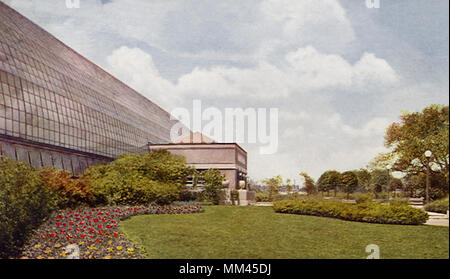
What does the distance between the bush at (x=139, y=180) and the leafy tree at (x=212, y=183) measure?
5.54ft

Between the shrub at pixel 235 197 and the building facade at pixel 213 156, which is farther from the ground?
the building facade at pixel 213 156

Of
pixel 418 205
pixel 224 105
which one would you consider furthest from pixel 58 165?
pixel 418 205

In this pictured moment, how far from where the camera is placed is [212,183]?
2594cm

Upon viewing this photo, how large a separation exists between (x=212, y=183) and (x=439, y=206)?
60.6 ft

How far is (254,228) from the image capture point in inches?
439

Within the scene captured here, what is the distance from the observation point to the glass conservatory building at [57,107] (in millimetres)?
17328

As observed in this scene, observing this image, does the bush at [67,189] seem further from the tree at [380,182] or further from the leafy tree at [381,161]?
the tree at [380,182]

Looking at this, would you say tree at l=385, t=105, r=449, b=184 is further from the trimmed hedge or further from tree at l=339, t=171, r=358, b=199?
tree at l=339, t=171, r=358, b=199

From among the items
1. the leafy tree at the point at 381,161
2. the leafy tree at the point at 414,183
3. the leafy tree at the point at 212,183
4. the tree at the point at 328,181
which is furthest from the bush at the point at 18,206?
the leafy tree at the point at 212,183

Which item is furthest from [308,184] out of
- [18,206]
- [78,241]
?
[18,206]

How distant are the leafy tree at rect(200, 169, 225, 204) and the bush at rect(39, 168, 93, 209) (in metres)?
10.4
